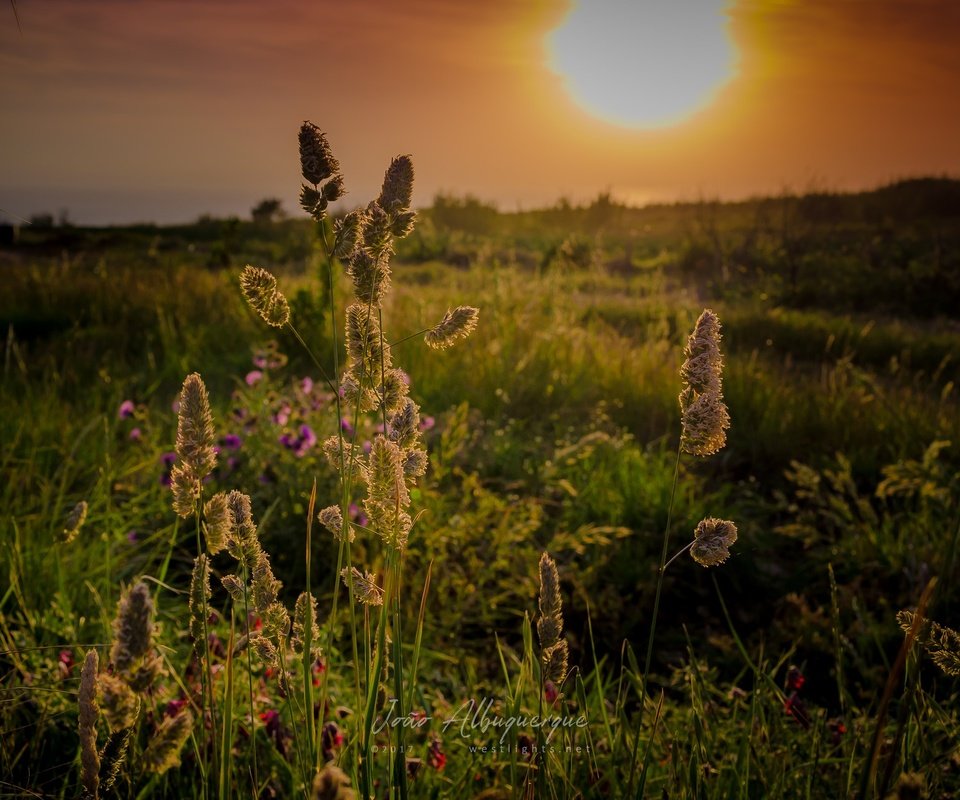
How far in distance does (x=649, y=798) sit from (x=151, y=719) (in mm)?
1279

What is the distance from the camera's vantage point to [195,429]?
0.82 m

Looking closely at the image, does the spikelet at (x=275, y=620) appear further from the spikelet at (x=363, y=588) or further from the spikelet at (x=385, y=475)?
the spikelet at (x=385, y=475)

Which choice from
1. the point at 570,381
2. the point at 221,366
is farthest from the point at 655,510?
the point at 221,366

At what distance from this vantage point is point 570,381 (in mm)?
5742

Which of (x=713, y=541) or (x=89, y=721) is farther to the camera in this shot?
(x=713, y=541)

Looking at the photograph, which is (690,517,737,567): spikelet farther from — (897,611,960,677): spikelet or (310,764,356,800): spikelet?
(310,764,356,800): spikelet

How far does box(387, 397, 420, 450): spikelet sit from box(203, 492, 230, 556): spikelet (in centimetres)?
27

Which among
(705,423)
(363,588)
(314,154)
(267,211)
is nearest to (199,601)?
(363,588)

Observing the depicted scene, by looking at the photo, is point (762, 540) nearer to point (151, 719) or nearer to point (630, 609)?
point (630, 609)

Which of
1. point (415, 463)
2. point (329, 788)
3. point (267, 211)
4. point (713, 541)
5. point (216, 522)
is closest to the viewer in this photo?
point (329, 788)

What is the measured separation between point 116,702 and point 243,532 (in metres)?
0.34

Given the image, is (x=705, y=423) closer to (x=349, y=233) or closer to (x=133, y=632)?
(x=349, y=233)

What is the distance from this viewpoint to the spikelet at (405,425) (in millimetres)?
1067

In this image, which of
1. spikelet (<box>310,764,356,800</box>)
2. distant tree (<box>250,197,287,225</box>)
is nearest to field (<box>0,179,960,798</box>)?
spikelet (<box>310,764,356,800</box>)
